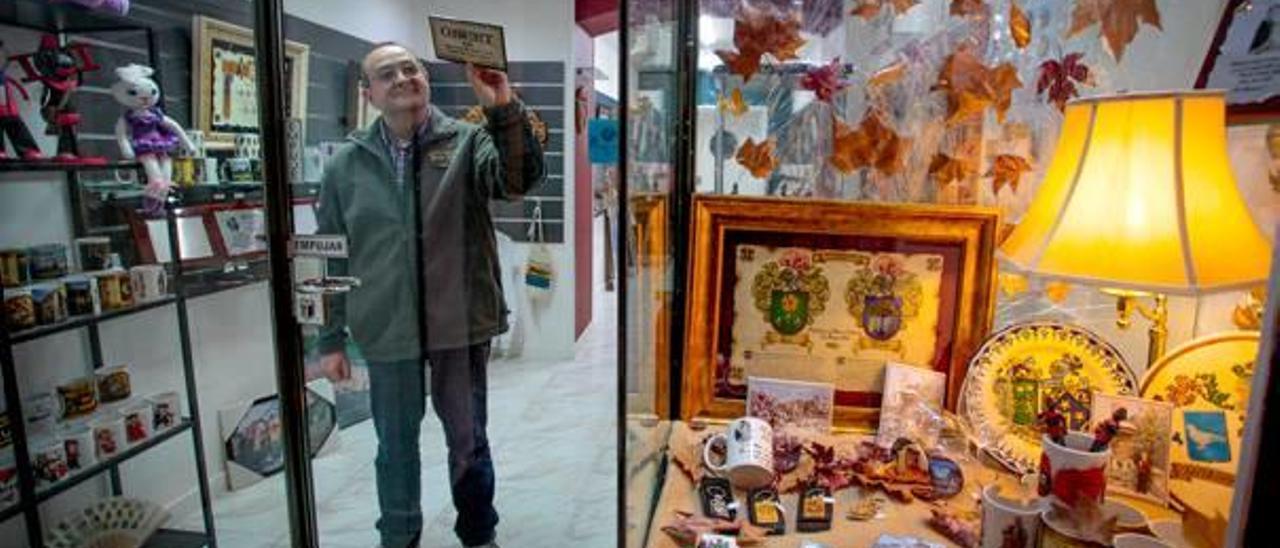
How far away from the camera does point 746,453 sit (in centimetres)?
118

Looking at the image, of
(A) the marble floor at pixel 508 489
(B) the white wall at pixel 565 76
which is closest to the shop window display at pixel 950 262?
(A) the marble floor at pixel 508 489

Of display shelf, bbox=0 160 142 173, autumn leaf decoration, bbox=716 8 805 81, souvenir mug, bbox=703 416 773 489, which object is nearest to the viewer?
souvenir mug, bbox=703 416 773 489

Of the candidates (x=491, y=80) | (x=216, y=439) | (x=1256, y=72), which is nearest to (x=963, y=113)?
(x=1256, y=72)

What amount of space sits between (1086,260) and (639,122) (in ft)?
2.17

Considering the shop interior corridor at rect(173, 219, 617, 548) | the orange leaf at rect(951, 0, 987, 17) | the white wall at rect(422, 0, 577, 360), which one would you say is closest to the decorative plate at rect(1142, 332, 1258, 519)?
the orange leaf at rect(951, 0, 987, 17)

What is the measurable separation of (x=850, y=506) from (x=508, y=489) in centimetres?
184

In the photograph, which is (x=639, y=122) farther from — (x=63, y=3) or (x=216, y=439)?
(x=216, y=439)

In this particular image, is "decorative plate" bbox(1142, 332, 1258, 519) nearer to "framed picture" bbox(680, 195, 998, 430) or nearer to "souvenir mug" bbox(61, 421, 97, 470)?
"framed picture" bbox(680, 195, 998, 430)

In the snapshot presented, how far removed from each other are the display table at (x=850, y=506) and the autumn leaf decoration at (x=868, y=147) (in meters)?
0.57

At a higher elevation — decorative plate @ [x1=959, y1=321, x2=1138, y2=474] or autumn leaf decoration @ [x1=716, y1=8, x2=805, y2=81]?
autumn leaf decoration @ [x1=716, y1=8, x2=805, y2=81]

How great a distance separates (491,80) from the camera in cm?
191

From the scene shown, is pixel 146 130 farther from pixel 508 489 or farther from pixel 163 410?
pixel 508 489

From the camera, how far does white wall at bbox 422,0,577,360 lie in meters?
3.62

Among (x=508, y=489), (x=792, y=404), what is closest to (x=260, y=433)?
(x=508, y=489)
